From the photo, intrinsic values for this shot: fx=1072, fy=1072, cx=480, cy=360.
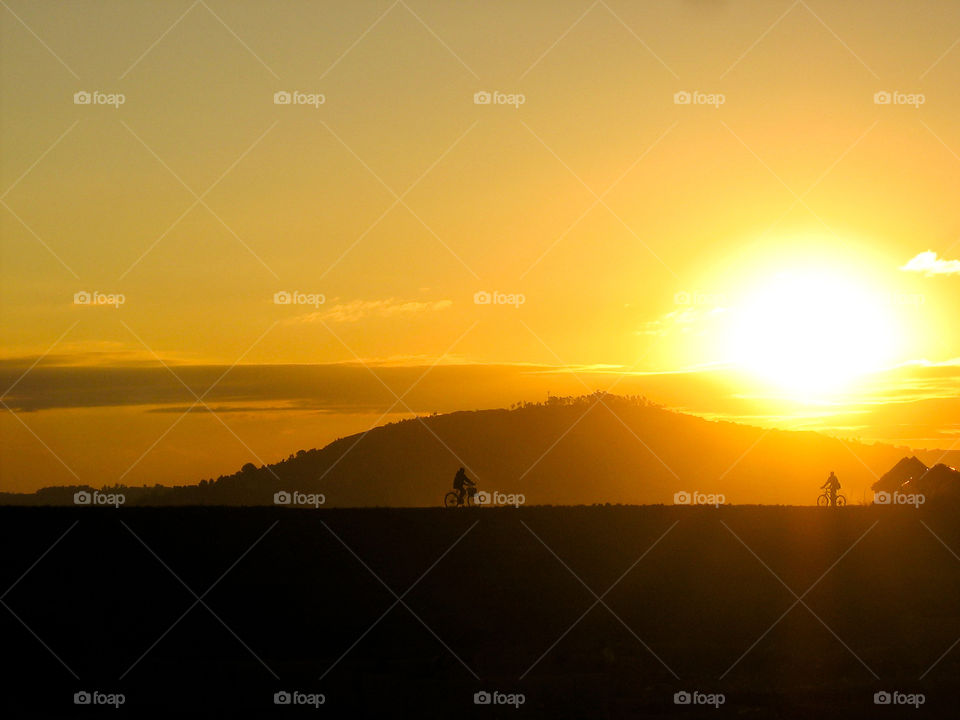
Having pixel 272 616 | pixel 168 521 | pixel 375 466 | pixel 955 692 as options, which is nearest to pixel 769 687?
pixel 955 692

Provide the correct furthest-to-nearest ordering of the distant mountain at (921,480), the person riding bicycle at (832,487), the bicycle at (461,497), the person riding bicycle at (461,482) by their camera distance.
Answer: the person riding bicycle at (832,487), the distant mountain at (921,480), the bicycle at (461,497), the person riding bicycle at (461,482)

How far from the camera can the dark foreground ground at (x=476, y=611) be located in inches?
781

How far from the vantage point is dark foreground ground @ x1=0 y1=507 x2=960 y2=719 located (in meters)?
19.8

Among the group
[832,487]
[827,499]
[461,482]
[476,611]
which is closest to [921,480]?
[827,499]

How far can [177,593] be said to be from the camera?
24125 mm

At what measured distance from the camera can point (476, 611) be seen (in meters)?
24.3

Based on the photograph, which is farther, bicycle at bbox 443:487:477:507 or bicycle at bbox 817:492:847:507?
bicycle at bbox 817:492:847:507

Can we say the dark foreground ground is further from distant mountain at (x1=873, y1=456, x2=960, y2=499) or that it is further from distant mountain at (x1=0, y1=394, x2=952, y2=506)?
distant mountain at (x1=0, y1=394, x2=952, y2=506)

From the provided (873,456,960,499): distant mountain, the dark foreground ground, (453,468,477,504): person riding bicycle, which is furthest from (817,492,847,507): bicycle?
(453,468,477,504): person riding bicycle

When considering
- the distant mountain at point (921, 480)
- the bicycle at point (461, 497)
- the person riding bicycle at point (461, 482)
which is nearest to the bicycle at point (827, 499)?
A: the distant mountain at point (921, 480)

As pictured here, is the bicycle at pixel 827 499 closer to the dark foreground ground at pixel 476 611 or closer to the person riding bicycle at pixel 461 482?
the dark foreground ground at pixel 476 611

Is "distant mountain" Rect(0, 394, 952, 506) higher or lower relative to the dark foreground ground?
higher

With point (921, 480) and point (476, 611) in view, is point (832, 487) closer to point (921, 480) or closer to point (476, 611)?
point (921, 480)

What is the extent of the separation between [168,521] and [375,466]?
59.5 meters
